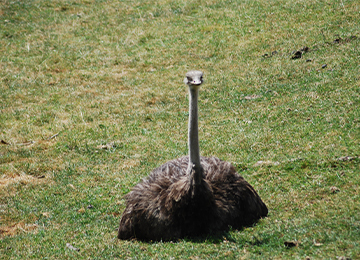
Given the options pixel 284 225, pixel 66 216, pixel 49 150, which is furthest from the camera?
pixel 49 150

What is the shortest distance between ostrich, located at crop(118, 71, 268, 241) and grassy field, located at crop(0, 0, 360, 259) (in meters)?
0.23

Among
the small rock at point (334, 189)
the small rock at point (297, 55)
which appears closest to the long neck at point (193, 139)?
the small rock at point (334, 189)

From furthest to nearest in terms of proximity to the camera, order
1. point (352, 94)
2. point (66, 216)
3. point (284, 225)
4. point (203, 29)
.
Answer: point (203, 29) → point (352, 94) → point (66, 216) → point (284, 225)

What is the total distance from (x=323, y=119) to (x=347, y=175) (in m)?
2.89

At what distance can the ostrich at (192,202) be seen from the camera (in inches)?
249

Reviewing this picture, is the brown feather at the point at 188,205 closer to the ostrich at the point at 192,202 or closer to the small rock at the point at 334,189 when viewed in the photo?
the ostrich at the point at 192,202

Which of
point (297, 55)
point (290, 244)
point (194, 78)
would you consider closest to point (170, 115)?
point (297, 55)

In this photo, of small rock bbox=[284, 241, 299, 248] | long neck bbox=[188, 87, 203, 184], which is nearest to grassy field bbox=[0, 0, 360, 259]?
small rock bbox=[284, 241, 299, 248]

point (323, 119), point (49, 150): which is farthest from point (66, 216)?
point (323, 119)

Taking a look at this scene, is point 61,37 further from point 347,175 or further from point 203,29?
point 347,175

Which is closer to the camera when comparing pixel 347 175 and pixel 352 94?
pixel 347 175

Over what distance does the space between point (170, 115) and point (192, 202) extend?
6882 mm

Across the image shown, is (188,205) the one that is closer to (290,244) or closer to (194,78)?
(290,244)

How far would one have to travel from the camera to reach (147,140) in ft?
37.8
